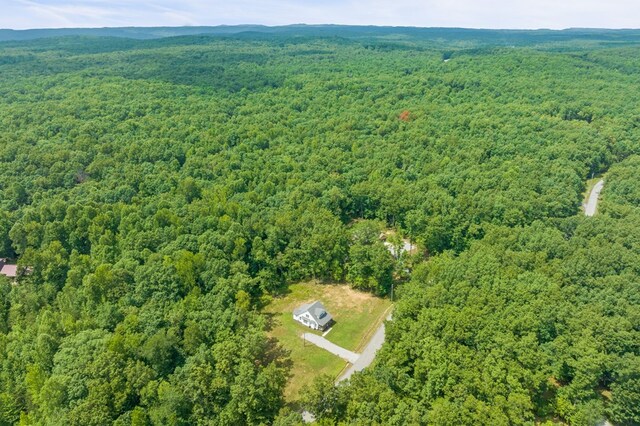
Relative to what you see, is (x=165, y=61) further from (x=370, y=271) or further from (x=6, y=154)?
(x=370, y=271)

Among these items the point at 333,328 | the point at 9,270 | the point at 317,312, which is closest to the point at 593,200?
the point at 333,328

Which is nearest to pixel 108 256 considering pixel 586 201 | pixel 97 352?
pixel 97 352

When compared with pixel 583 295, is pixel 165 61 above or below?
above


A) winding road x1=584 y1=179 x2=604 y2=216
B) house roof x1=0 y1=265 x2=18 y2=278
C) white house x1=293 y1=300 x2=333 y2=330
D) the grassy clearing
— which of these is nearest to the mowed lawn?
white house x1=293 y1=300 x2=333 y2=330

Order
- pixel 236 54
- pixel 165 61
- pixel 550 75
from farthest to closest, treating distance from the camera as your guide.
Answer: pixel 236 54 → pixel 165 61 → pixel 550 75

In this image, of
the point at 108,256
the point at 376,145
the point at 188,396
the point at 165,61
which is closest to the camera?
the point at 188,396

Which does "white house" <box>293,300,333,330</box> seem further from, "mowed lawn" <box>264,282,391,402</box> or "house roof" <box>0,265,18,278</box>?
"house roof" <box>0,265,18,278</box>

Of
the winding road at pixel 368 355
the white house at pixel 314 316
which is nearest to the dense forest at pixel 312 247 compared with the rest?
the white house at pixel 314 316
